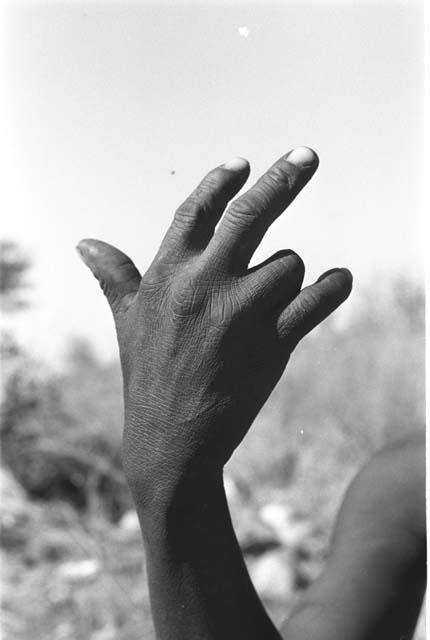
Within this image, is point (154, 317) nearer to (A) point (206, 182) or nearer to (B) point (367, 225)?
(A) point (206, 182)

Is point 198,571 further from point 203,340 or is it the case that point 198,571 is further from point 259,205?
point 259,205

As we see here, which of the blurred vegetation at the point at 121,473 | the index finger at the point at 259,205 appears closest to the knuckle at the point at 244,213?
the index finger at the point at 259,205

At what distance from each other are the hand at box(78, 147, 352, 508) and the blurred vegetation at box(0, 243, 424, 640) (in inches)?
57.6

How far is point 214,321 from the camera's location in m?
0.79

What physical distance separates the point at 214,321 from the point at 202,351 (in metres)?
0.03

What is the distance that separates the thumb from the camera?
2.82ft

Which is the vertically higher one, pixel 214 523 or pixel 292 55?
pixel 292 55

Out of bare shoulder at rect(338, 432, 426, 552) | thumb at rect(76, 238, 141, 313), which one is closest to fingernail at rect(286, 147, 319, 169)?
thumb at rect(76, 238, 141, 313)

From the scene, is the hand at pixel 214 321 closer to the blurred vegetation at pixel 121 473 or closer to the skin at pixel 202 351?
the skin at pixel 202 351

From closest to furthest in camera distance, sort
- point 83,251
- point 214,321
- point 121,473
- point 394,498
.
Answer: point 214,321
point 83,251
point 394,498
point 121,473

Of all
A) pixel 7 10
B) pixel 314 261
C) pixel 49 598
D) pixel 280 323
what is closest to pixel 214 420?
pixel 280 323

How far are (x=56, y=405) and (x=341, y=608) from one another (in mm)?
3835

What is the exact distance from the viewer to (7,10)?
146 cm

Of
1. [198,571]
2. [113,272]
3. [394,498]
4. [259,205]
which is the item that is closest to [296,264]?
[259,205]
